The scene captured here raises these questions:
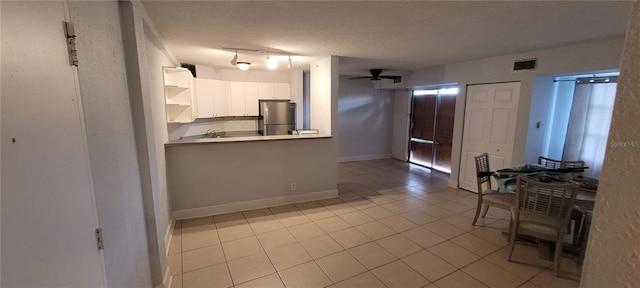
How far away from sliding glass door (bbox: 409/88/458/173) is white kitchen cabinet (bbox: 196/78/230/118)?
468cm

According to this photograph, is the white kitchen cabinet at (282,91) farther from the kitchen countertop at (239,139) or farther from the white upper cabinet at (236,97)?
the kitchen countertop at (239,139)

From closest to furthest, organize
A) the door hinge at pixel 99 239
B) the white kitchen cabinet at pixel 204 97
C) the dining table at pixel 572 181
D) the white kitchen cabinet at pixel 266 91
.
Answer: the door hinge at pixel 99 239 < the dining table at pixel 572 181 < the white kitchen cabinet at pixel 204 97 < the white kitchen cabinet at pixel 266 91

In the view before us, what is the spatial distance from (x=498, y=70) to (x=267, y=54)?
11.7ft

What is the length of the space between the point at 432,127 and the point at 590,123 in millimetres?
2926

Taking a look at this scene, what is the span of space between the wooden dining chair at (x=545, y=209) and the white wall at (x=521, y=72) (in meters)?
1.76

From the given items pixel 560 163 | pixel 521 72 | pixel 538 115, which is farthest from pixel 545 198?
pixel 521 72

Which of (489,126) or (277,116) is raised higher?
(277,116)

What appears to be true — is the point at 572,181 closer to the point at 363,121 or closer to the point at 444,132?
the point at 444,132

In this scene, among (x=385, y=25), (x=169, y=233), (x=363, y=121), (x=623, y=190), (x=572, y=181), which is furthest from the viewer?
(x=363, y=121)

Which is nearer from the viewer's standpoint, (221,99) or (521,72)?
(521,72)

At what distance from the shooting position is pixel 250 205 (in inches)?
149

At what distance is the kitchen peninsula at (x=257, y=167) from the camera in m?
3.39

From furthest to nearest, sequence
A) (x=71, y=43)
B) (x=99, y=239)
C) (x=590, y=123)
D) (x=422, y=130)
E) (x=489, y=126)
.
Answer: (x=422, y=130) → (x=489, y=126) → (x=590, y=123) → (x=99, y=239) → (x=71, y=43)

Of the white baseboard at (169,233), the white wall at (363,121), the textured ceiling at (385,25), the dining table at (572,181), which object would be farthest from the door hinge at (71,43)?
the white wall at (363,121)
